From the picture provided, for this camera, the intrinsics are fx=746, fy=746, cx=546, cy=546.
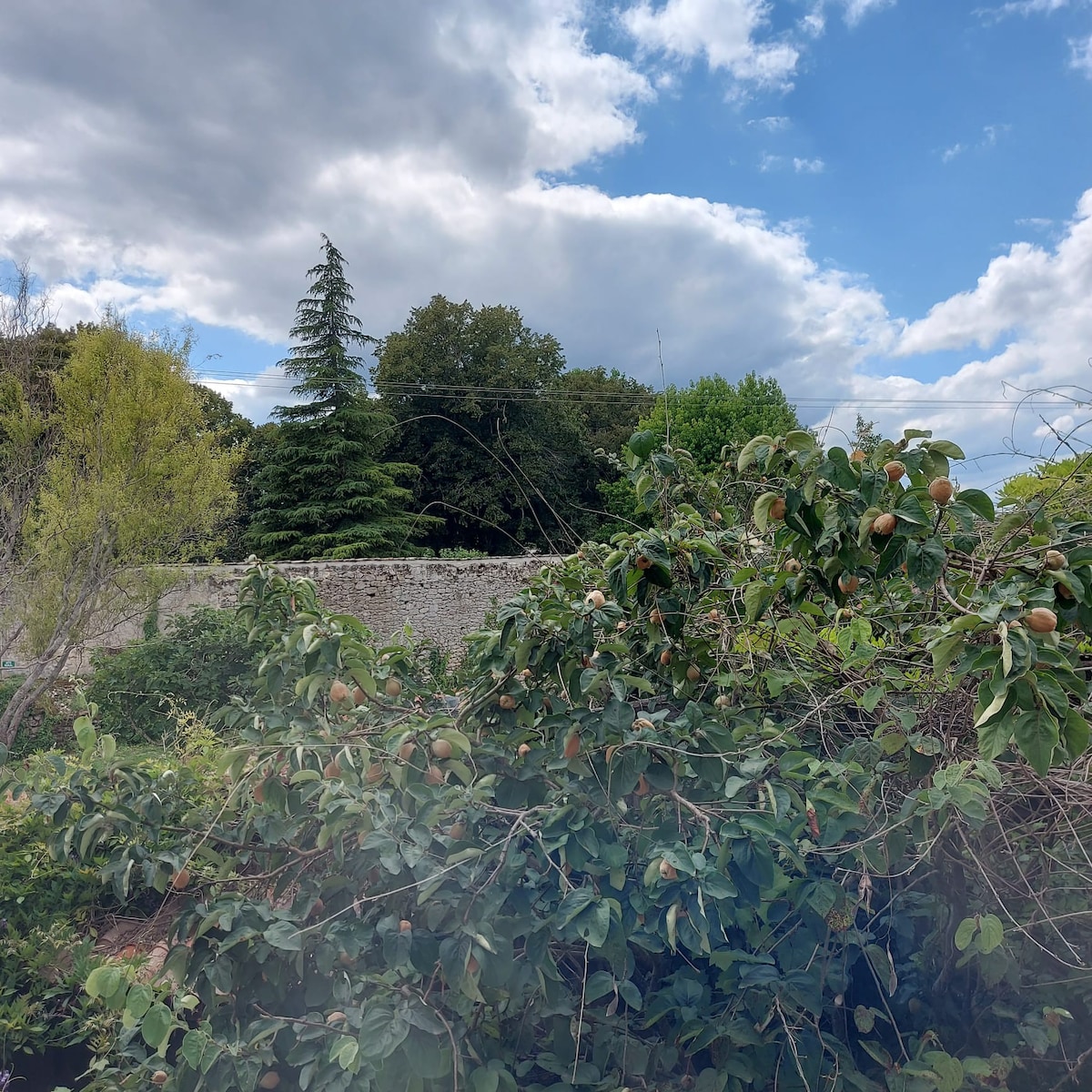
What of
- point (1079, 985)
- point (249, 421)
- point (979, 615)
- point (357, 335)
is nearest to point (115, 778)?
point (979, 615)

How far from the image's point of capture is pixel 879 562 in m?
1.17

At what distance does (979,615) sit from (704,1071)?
0.89 meters

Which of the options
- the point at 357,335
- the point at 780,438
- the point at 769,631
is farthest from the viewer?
the point at 357,335

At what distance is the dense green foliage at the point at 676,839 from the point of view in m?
1.12

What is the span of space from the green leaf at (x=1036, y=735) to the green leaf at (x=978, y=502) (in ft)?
1.28

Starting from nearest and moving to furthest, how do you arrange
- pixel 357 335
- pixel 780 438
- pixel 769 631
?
pixel 780 438 → pixel 769 631 → pixel 357 335

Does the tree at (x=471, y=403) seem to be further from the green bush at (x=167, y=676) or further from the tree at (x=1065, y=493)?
the tree at (x=1065, y=493)

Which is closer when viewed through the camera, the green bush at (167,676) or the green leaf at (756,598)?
the green leaf at (756,598)

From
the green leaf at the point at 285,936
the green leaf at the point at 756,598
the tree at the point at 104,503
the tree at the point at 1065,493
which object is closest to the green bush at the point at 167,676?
the tree at the point at 104,503

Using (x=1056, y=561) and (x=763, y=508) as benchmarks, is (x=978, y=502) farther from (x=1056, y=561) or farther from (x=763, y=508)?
(x=763, y=508)

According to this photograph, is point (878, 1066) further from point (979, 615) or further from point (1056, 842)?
point (979, 615)

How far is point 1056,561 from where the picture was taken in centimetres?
107

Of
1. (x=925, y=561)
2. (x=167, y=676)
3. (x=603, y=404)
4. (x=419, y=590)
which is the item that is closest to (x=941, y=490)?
(x=925, y=561)

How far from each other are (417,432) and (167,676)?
45.3ft
